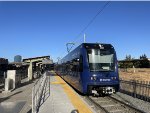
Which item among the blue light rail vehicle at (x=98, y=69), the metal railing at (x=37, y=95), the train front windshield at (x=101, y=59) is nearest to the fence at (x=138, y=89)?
the blue light rail vehicle at (x=98, y=69)

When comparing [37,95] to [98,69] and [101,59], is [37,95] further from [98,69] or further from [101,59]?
[101,59]

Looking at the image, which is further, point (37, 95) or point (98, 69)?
point (98, 69)

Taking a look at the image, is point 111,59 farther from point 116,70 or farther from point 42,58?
point 42,58

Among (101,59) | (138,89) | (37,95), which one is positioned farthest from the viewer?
(138,89)

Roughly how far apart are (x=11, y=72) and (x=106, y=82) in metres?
9.29

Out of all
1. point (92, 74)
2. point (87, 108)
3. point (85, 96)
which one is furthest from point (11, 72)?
point (87, 108)

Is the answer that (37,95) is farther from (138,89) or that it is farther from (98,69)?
(138,89)

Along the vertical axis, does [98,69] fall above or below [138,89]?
above

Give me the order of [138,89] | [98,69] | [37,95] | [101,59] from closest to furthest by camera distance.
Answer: [37,95], [98,69], [101,59], [138,89]

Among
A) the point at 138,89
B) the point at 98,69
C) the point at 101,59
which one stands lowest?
the point at 138,89

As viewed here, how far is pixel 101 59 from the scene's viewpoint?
16.1 m

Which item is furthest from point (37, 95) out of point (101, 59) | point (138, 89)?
point (138, 89)

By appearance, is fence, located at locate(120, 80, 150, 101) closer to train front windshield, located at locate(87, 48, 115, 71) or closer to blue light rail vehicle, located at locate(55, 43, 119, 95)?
blue light rail vehicle, located at locate(55, 43, 119, 95)

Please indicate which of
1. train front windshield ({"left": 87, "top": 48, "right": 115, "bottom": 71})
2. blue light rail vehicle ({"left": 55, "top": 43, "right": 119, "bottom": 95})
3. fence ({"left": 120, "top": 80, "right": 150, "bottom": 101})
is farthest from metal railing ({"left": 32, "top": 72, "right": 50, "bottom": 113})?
fence ({"left": 120, "top": 80, "right": 150, "bottom": 101})
